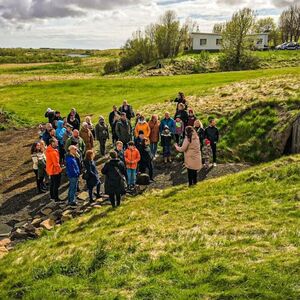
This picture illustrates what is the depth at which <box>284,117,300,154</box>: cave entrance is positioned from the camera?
1764cm

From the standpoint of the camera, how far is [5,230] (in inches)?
568

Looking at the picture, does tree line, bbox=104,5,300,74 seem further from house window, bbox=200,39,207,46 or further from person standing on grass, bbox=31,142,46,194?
person standing on grass, bbox=31,142,46,194

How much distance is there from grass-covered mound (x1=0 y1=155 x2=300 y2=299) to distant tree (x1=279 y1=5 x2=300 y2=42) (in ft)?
376

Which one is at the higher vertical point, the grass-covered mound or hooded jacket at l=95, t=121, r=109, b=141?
hooded jacket at l=95, t=121, r=109, b=141

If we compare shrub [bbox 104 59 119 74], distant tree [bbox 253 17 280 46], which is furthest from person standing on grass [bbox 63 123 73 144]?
distant tree [bbox 253 17 280 46]

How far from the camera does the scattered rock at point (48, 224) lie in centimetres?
1399

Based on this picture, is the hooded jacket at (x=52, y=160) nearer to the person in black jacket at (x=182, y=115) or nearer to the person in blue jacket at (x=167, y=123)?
the person in blue jacket at (x=167, y=123)

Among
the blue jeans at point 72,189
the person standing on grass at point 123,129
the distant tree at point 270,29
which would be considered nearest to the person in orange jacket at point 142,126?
the person standing on grass at point 123,129

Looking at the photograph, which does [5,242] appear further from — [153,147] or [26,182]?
[153,147]

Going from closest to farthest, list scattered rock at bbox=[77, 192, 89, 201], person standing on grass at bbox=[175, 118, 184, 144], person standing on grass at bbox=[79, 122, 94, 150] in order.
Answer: scattered rock at bbox=[77, 192, 89, 201], person standing on grass at bbox=[79, 122, 94, 150], person standing on grass at bbox=[175, 118, 184, 144]

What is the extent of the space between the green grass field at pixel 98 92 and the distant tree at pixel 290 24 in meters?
81.4

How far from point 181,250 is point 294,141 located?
10228 millimetres

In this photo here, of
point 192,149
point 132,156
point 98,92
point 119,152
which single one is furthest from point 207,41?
point 192,149

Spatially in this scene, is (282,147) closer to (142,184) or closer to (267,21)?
(142,184)
